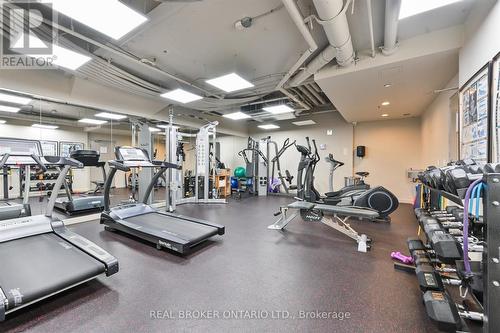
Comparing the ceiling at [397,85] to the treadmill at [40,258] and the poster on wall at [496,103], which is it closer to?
the poster on wall at [496,103]

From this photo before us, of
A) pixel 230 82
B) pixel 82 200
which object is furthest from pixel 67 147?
pixel 230 82

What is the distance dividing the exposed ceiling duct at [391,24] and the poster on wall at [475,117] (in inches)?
39.7

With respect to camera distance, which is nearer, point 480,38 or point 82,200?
point 480,38

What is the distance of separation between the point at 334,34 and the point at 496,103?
170cm

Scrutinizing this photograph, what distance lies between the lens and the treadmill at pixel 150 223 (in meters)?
2.79

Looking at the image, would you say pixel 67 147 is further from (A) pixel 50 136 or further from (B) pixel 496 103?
(B) pixel 496 103

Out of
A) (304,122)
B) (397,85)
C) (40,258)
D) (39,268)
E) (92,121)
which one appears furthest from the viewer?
(304,122)

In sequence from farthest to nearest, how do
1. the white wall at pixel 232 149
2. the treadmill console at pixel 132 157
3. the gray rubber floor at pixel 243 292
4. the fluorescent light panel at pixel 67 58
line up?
the white wall at pixel 232 149
the treadmill console at pixel 132 157
the fluorescent light panel at pixel 67 58
the gray rubber floor at pixel 243 292

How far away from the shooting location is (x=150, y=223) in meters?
3.41

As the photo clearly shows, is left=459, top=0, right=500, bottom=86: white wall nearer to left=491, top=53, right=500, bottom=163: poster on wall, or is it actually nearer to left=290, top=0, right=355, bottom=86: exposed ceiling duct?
left=491, top=53, right=500, bottom=163: poster on wall

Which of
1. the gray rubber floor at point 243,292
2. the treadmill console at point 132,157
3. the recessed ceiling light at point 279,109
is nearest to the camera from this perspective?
the gray rubber floor at point 243,292

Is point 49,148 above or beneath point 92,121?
beneath

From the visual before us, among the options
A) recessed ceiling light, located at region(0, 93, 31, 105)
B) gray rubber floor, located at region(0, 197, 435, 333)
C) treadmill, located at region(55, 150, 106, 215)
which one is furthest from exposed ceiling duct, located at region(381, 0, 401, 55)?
recessed ceiling light, located at region(0, 93, 31, 105)

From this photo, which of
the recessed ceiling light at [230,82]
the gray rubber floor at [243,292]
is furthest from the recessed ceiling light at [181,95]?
the gray rubber floor at [243,292]
